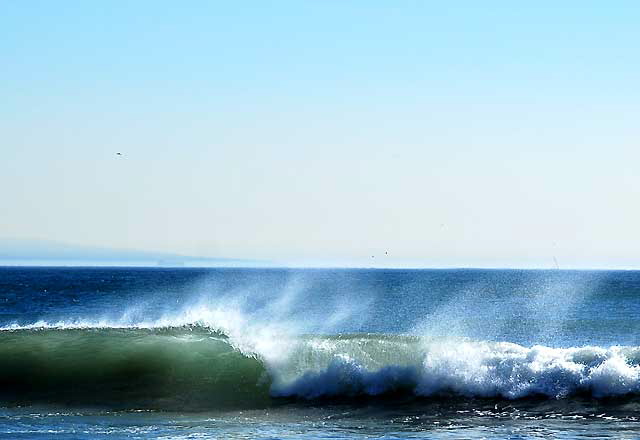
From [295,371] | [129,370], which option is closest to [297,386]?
[295,371]

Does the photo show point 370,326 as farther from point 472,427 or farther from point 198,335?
point 472,427

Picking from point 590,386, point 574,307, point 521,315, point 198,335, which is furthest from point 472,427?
point 574,307

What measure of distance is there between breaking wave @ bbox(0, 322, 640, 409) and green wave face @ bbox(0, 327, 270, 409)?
1.1 inches

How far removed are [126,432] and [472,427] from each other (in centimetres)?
654

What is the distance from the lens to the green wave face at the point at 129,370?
2358 centimetres

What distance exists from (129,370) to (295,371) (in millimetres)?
4352

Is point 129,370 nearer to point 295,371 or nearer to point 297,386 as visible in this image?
point 295,371

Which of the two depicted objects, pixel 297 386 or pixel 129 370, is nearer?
pixel 297 386

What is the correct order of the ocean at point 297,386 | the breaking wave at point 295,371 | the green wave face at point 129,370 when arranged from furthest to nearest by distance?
the green wave face at point 129,370 < the breaking wave at point 295,371 < the ocean at point 297,386

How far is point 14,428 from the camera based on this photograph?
62.6 ft

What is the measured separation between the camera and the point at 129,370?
25703 mm

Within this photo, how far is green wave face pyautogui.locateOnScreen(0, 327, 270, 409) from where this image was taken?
23578 millimetres

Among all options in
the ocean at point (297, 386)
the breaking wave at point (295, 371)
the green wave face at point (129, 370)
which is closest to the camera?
the ocean at point (297, 386)

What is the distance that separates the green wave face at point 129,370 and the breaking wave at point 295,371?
0.10 ft
